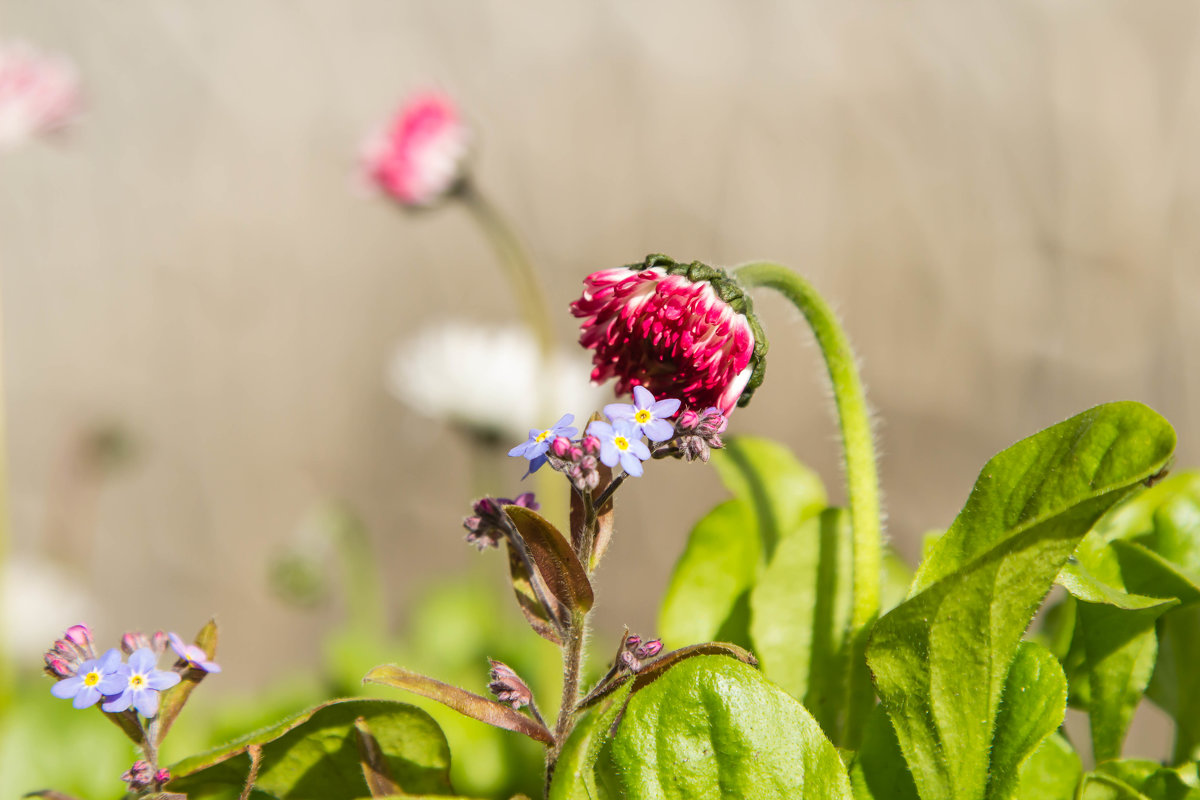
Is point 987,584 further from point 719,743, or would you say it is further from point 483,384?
point 483,384

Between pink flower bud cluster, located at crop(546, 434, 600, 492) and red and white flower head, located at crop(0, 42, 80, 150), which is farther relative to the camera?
red and white flower head, located at crop(0, 42, 80, 150)

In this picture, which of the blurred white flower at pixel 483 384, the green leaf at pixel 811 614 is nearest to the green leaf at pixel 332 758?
the green leaf at pixel 811 614

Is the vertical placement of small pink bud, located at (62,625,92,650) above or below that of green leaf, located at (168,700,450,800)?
above

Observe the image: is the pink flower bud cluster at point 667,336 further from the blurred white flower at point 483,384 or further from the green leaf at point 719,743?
the blurred white flower at point 483,384

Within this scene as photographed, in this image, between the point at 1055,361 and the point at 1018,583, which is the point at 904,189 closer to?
the point at 1055,361

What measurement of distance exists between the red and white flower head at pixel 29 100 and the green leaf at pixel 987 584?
104cm

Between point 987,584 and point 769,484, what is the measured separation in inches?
6.1

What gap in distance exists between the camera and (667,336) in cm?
31

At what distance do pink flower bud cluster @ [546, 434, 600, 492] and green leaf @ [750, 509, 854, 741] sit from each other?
124mm

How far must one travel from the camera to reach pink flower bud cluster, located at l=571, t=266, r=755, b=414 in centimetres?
30

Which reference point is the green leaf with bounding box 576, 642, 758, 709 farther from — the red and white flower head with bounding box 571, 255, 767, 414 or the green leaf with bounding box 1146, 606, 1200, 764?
the green leaf with bounding box 1146, 606, 1200, 764

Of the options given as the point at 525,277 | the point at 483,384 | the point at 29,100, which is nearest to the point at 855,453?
the point at 525,277

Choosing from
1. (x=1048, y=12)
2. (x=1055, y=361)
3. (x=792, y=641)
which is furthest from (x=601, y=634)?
(x=792, y=641)

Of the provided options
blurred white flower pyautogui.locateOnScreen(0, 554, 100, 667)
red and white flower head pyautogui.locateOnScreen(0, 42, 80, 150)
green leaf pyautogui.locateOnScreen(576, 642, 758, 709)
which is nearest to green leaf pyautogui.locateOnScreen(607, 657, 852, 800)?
green leaf pyautogui.locateOnScreen(576, 642, 758, 709)
